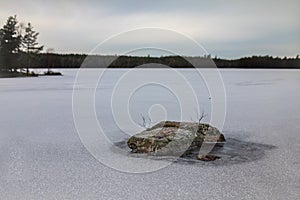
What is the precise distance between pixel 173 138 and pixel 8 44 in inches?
725

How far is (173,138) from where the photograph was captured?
2.67 metres

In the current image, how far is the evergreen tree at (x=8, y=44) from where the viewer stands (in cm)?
1867

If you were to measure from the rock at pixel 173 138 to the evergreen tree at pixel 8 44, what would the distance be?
1790 cm

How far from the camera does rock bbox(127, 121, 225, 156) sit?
2600 millimetres

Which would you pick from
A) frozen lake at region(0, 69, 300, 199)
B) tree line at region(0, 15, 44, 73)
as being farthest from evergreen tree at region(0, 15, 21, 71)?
frozen lake at region(0, 69, 300, 199)

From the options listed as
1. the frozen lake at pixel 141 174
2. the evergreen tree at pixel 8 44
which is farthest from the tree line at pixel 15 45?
the frozen lake at pixel 141 174

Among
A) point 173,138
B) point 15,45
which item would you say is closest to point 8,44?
point 15,45

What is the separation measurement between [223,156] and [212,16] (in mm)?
3944

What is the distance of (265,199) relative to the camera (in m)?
1.70

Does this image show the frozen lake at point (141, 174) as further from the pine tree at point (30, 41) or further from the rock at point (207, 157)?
the pine tree at point (30, 41)

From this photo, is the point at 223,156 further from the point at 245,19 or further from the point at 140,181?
the point at 245,19

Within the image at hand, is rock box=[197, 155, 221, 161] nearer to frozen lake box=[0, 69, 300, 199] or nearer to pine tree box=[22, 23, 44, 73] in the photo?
frozen lake box=[0, 69, 300, 199]

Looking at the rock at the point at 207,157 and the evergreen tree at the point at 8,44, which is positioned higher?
the evergreen tree at the point at 8,44

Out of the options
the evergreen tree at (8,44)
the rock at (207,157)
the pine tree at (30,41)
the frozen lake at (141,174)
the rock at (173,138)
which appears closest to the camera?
the frozen lake at (141,174)
